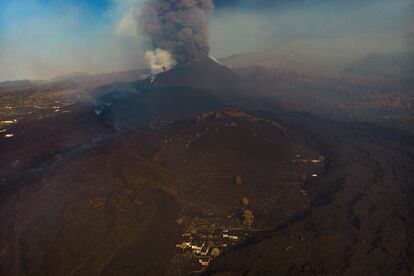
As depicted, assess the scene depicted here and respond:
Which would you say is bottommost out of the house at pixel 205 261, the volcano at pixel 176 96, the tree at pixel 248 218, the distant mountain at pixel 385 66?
the distant mountain at pixel 385 66

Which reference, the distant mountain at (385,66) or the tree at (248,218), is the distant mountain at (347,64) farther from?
the tree at (248,218)

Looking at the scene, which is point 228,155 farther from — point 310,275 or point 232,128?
point 310,275

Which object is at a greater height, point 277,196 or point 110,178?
point 110,178

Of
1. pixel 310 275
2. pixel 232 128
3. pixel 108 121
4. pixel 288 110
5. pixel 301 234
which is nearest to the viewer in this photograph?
pixel 310 275

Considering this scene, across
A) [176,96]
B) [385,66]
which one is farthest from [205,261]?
[385,66]

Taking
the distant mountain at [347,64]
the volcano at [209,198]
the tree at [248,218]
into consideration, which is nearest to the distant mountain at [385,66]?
the distant mountain at [347,64]

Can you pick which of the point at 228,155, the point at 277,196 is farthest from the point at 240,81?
the point at 277,196

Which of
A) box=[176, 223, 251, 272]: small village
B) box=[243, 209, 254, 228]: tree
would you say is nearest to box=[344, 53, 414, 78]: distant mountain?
box=[243, 209, 254, 228]: tree

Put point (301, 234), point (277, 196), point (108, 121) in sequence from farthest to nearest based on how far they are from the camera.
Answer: point (108, 121), point (277, 196), point (301, 234)
